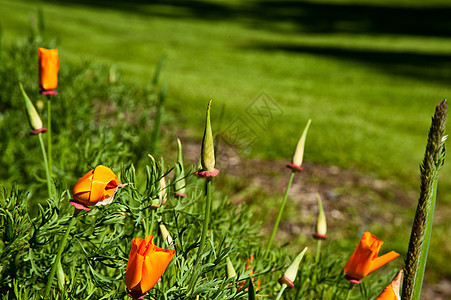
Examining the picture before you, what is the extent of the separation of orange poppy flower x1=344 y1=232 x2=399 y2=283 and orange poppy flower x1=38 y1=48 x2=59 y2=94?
1236 millimetres

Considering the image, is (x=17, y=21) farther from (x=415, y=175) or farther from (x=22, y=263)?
(x=22, y=263)

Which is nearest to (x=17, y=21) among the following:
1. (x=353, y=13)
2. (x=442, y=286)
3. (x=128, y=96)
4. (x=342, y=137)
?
(x=342, y=137)

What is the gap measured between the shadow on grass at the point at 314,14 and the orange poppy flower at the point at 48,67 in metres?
20.3

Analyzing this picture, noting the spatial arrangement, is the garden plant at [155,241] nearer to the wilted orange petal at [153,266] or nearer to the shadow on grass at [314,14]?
the wilted orange petal at [153,266]

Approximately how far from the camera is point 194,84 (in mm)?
9094

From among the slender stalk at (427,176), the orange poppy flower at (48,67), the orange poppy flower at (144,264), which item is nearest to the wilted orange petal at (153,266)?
the orange poppy flower at (144,264)

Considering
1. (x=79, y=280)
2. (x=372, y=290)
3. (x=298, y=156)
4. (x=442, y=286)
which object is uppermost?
(x=298, y=156)

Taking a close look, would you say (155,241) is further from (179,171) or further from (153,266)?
(153,266)

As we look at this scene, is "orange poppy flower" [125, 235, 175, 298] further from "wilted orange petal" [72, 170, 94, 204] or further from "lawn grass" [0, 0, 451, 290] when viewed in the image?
"lawn grass" [0, 0, 451, 290]

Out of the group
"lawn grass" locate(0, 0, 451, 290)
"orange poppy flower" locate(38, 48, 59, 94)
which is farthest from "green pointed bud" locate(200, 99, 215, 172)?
"orange poppy flower" locate(38, 48, 59, 94)

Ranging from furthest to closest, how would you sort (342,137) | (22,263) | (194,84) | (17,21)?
(17,21) → (194,84) → (342,137) → (22,263)

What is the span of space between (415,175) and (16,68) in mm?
→ 4872

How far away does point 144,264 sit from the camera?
1014 mm

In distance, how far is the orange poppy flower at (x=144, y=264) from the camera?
1.01 meters
